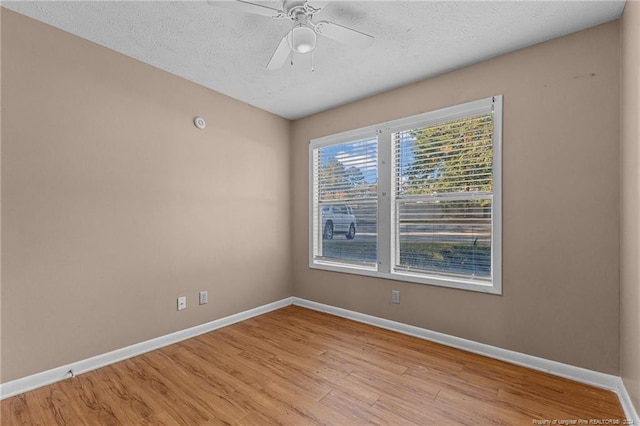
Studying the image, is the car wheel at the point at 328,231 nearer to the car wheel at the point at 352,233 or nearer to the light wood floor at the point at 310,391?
the car wheel at the point at 352,233

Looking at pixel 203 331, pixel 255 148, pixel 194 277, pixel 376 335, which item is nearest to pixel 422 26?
pixel 255 148

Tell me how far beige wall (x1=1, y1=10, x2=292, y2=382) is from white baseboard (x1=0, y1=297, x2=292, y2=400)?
0.16 feet

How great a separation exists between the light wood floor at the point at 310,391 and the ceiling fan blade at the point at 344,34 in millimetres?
2338

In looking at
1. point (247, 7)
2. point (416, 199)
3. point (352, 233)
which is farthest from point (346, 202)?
point (247, 7)

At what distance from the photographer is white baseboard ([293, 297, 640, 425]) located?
1948 millimetres

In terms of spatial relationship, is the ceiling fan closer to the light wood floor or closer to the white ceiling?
the white ceiling

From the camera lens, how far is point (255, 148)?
361 cm

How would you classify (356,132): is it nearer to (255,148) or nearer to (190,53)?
(255,148)

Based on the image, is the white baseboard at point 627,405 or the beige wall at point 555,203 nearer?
the white baseboard at point 627,405

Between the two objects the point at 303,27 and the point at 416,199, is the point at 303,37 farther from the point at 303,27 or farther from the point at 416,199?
the point at 416,199

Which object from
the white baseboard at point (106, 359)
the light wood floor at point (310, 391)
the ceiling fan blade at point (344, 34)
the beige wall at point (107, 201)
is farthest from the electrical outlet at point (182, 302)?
the ceiling fan blade at point (344, 34)

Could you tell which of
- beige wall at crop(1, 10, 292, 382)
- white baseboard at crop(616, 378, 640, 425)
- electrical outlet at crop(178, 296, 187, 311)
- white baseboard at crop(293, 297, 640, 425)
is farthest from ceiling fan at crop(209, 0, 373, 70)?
white baseboard at crop(616, 378, 640, 425)

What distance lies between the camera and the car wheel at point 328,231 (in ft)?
12.5

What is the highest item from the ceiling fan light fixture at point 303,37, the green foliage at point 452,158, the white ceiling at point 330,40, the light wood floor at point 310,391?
the white ceiling at point 330,40
